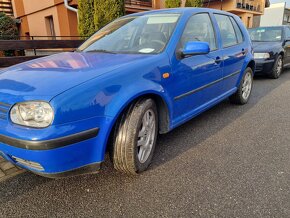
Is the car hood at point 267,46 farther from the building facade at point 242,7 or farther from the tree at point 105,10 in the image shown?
the building facade at point 242,7

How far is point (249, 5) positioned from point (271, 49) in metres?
20.5

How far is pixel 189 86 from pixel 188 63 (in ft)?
0.86

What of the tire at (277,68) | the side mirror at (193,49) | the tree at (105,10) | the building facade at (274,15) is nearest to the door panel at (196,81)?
the side mirror at (193,49)

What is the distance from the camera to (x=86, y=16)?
8.98 metres

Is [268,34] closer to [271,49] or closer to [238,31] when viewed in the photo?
[271,49]

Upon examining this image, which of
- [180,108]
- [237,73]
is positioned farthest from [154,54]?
[237,73]

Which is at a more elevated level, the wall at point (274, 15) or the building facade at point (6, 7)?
the building facade at point (6, 7)

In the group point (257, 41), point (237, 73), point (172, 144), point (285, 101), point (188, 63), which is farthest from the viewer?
point (257, 41)

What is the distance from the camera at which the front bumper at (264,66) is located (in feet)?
22.8

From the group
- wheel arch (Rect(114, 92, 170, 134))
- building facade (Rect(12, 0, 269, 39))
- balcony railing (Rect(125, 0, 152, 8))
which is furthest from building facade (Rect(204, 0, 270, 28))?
wheel arch (Rect(114, 92, 170, 134))

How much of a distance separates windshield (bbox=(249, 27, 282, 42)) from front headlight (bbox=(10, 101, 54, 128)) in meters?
7.91

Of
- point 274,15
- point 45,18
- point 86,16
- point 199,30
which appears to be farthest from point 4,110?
point 274,15

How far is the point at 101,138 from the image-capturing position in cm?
203

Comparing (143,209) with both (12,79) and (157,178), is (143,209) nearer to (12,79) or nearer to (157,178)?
(157,178)
